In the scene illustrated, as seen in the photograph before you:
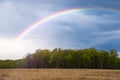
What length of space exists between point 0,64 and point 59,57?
36.0 metres

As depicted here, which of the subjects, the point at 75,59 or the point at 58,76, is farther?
the point at 75,59

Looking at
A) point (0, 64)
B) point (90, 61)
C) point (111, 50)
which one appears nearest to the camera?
point (90, 61)

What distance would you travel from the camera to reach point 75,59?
11231 centimetres

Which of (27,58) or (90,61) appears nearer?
(90,61)

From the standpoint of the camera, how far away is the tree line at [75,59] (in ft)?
360

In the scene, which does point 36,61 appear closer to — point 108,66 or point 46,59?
point 46,59

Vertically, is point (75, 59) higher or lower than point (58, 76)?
higher

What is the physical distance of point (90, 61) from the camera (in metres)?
109

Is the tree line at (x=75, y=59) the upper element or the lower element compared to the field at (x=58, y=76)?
upper

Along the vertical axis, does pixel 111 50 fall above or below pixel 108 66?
above

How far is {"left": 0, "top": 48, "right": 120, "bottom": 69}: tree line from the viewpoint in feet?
360

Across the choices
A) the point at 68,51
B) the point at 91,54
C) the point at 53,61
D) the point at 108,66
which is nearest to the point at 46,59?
the point at 53,61

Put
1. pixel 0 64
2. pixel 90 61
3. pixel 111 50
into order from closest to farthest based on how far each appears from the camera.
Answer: pixel 90 61
pixel 111 50
pixel 0 64

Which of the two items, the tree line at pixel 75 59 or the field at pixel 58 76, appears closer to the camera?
the field at pixel 58 76
